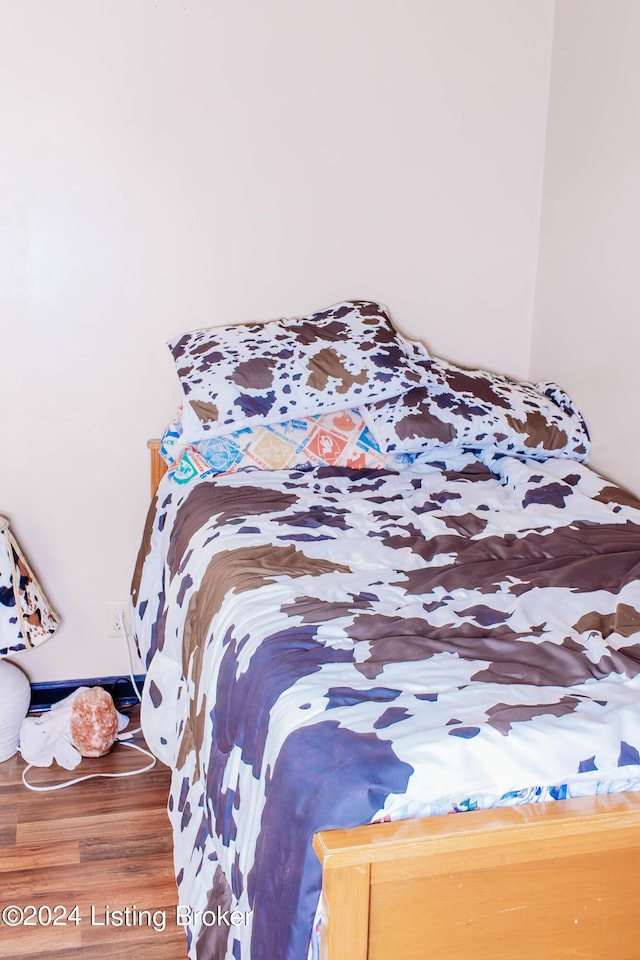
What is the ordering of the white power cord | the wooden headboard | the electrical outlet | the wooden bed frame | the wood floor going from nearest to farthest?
the wooden bed frame
the wood floor
the white power cord
the wooden headboard
the electrical outlet

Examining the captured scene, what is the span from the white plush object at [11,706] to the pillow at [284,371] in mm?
792

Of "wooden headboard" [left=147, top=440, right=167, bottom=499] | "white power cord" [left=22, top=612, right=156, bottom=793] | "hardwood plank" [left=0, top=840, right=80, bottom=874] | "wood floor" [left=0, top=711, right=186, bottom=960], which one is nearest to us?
"wood floor" [left=0, top=711, right=186, bottom=960]

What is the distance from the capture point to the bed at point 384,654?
939mm

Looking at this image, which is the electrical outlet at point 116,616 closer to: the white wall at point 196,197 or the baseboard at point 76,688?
the white wall at point 196,197

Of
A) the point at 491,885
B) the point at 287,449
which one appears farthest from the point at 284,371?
the point at 491,885

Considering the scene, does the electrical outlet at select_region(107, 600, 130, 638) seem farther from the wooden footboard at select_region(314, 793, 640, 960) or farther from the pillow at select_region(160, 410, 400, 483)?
the wooden footboard at select_region(314, 793, 640, 960)

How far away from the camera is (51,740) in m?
2.36

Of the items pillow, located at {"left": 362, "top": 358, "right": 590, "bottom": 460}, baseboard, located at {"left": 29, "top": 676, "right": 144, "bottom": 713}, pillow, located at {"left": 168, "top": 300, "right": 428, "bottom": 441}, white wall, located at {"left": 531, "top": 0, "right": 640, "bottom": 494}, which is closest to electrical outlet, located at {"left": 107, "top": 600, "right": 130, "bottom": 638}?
baseboard, located at {"left": 29, "top": 676, "right": 144, "bottom": 713}

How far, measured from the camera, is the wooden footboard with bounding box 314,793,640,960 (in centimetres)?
89

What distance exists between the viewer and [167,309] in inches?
100

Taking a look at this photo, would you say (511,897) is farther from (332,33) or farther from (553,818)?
(332,33)

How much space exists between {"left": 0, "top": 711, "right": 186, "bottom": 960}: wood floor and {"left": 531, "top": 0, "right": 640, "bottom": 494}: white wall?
146 cm

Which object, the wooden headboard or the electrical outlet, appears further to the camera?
the electrical outlet

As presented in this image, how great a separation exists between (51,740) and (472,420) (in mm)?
1366
